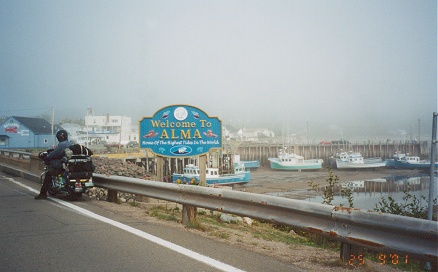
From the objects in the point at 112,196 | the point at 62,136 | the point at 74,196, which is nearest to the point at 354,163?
the point at 112,196

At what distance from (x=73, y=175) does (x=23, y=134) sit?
54470 mm

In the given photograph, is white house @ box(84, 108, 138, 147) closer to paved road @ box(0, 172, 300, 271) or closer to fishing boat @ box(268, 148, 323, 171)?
fishing boat @ box(268, 148, 323, 171)

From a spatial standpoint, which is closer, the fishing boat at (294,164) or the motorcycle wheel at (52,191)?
the motorcycle wheel at (52,191)

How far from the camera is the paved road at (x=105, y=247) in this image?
4.87 metres

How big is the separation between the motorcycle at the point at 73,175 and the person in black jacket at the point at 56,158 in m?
0.09

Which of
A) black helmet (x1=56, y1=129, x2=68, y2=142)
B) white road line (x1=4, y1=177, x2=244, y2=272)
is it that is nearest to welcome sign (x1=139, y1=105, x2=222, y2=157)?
black helmet (x1=56, y1=129, x2=68, y2=142)

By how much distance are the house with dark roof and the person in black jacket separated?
51345mm

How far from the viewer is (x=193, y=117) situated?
498 inches

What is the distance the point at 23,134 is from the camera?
5847 centimetres

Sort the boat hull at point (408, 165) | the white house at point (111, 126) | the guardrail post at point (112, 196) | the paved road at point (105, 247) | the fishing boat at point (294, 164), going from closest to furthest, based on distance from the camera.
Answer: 1. the paved road at point (105, 247)
2. the guardrail post at point (112, 196)
3. the boat hull at point (408, 165)
4. the fishing boat at point (294, 164)
5. the white house at point (111, 126)

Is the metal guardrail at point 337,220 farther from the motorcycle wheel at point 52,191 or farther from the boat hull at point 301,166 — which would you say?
the boat hull at point 301,166

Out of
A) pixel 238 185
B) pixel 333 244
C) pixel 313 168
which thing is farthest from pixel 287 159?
pixel 333 244

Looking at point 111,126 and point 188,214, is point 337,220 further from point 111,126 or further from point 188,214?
point 111,126

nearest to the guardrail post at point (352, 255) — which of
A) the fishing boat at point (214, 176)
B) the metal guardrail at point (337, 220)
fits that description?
the metal guardrail at point (337, 220)
